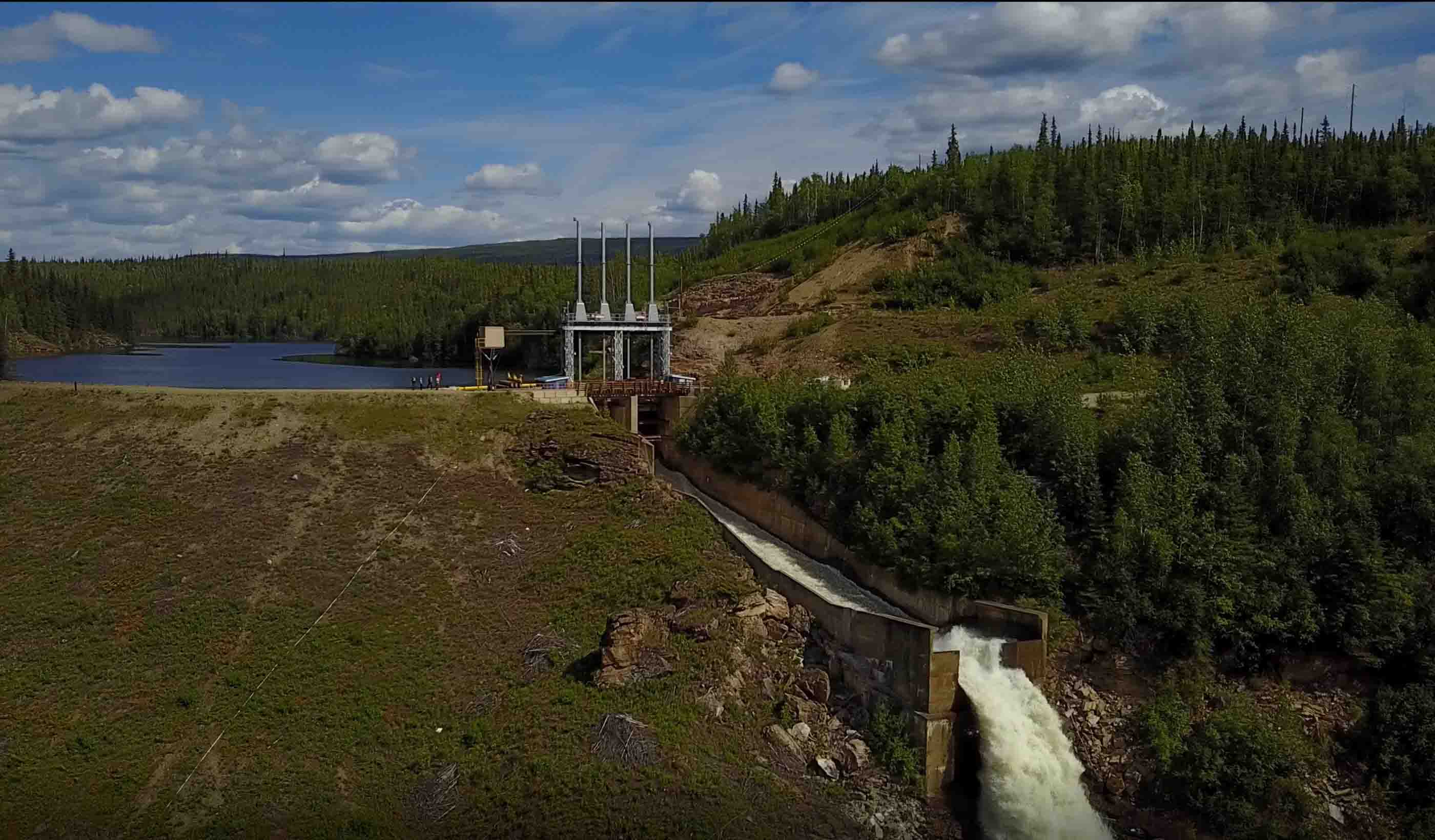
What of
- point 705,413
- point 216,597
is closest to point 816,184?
point 705,413

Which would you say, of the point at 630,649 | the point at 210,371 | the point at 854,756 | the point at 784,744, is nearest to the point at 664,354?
the point at 630,649

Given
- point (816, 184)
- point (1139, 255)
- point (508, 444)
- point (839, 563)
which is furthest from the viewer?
point (816, 184)

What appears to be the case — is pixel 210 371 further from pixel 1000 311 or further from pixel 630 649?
pixel 630 649

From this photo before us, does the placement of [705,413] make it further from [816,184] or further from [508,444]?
[816,184]

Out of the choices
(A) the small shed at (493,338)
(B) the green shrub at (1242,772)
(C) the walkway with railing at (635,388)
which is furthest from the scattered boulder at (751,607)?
(A) the small shed at (493,338)

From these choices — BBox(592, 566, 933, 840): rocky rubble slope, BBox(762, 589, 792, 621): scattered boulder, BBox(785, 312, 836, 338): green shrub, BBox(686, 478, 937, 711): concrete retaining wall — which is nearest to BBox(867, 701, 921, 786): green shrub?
BBox(592, 566, 933, 840): rocky rubble slope
